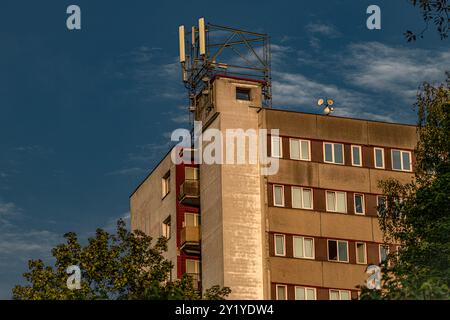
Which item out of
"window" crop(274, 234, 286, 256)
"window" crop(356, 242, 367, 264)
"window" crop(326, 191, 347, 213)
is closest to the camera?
"window" crop(274, 234, 286, 256)

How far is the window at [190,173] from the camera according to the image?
3700 inches

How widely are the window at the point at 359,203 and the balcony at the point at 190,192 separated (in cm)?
1263

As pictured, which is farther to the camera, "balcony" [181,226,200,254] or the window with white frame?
the window with white frame

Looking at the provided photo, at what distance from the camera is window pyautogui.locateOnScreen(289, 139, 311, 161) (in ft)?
293

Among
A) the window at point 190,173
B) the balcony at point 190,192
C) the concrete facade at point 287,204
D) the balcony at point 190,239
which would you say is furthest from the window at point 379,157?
the balcony at point 190,239

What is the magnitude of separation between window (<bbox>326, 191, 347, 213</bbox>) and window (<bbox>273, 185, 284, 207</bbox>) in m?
3.94

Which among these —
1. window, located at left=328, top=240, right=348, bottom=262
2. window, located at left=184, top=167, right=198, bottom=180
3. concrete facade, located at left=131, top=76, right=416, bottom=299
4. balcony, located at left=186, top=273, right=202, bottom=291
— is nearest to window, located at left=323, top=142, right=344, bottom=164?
concrete facade, located at left=131, top=76, right=416, bottom=299

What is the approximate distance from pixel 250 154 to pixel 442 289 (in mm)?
59485

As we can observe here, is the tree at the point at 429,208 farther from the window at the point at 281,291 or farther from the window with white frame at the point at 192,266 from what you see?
the window with white frame at the point at 192,266

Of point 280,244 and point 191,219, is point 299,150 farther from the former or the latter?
point 191,219

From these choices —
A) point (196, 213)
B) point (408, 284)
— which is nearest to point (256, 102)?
point (196, 213)

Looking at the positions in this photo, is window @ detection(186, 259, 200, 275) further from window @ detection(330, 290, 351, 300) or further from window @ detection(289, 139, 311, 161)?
window @ detection(289, 139, 311, 161)

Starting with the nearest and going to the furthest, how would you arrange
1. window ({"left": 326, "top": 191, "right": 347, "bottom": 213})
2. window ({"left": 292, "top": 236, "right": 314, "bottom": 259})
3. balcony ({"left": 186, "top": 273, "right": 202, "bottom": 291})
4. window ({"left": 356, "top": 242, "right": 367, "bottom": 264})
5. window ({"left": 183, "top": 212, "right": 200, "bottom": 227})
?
1. window ({"left": 292, "top": 236, "right": 314, "bottom": 259})
2. window ({"left": 356, "top": 242, "right": 367, "bottom": 264})
3. window ({"left": 326, "top": 191, "right": 347, "bottom": 213})
4. balcony ({"left": 186, "top": 273, "right": 202, "bottom": 291})
5. window ({"left": 183, "top": 212, "right": 200, "bottom": 227})

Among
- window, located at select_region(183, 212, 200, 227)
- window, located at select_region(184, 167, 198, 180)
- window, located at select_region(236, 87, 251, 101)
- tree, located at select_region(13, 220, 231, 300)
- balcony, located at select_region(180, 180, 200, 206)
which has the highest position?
window, located at select_region(236, 87, 251, 101)
